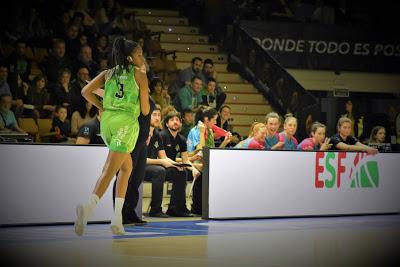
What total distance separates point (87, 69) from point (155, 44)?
291 cm

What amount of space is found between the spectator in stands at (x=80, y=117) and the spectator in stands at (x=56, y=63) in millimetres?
1077

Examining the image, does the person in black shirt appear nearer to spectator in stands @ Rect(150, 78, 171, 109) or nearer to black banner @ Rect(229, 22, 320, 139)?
spectator in stands @ Rect(150, 78, 171, 109)

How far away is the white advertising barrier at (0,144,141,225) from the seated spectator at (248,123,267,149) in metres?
2.57

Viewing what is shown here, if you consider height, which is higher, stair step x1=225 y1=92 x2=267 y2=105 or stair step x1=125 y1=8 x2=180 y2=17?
stair step x1=125 y1=8 x2=180 y2=17

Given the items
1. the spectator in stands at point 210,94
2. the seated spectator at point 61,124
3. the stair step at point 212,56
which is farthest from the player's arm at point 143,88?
the stair step at point 212,56

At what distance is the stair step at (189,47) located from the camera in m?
19.4

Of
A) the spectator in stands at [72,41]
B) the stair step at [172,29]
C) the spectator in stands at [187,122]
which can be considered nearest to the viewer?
the spectator in stands at [187,122]

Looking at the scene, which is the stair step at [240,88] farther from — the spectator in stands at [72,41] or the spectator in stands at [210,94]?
the spectator in stands at [72,41]

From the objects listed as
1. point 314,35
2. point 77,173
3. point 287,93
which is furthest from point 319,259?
point 314,35

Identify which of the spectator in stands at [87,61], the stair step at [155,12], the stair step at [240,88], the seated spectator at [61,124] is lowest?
the seated spectator at [61,124]

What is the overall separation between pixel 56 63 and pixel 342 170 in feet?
21.4

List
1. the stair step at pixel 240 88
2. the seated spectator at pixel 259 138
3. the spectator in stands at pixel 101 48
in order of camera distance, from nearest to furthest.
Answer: the seated spectator at pixel 259 138 < the spectator in stands at pixel 101 48 < the stair step at pixel 240 88

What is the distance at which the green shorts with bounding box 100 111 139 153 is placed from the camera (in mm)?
8047

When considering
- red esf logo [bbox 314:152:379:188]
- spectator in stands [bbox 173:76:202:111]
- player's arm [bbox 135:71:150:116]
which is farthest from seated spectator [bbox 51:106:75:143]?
player's arm [bbox 135:71:150:116]
